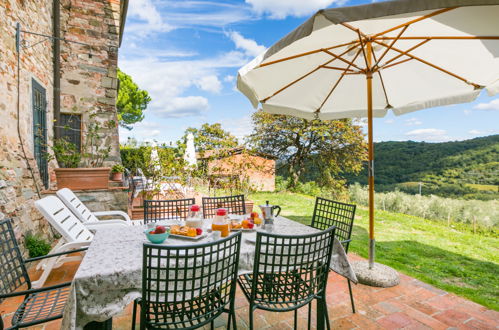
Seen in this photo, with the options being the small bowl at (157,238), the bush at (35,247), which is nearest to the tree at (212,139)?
the bush at (35,247)

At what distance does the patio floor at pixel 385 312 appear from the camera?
2.17 meters

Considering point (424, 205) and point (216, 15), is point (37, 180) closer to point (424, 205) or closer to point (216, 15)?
point (216, 15)

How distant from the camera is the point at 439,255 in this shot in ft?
12.9

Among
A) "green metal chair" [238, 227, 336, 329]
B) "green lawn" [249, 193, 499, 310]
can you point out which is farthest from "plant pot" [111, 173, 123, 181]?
"green metal chair" [238, 227, 336, 329]

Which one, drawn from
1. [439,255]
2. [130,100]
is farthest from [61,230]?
[130,100]

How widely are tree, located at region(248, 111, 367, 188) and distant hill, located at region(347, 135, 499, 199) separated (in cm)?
235

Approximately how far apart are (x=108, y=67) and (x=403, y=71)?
17.5ft

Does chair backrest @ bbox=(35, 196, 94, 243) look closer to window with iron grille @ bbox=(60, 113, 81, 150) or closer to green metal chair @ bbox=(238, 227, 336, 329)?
green metal chair @ bbox=(238, 227, 336, 329)

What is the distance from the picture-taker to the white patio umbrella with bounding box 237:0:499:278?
201cm

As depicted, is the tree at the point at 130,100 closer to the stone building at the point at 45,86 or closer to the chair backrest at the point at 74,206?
the stone building at the point at 45,86

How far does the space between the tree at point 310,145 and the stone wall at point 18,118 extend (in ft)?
34.0

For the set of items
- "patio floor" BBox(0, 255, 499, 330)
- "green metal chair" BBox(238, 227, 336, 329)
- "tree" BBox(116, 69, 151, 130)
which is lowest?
"patio floor" BBox(0, 255, 499, 330)

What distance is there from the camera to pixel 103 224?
3316 millimetres

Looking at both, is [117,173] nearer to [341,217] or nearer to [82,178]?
[82,178]
